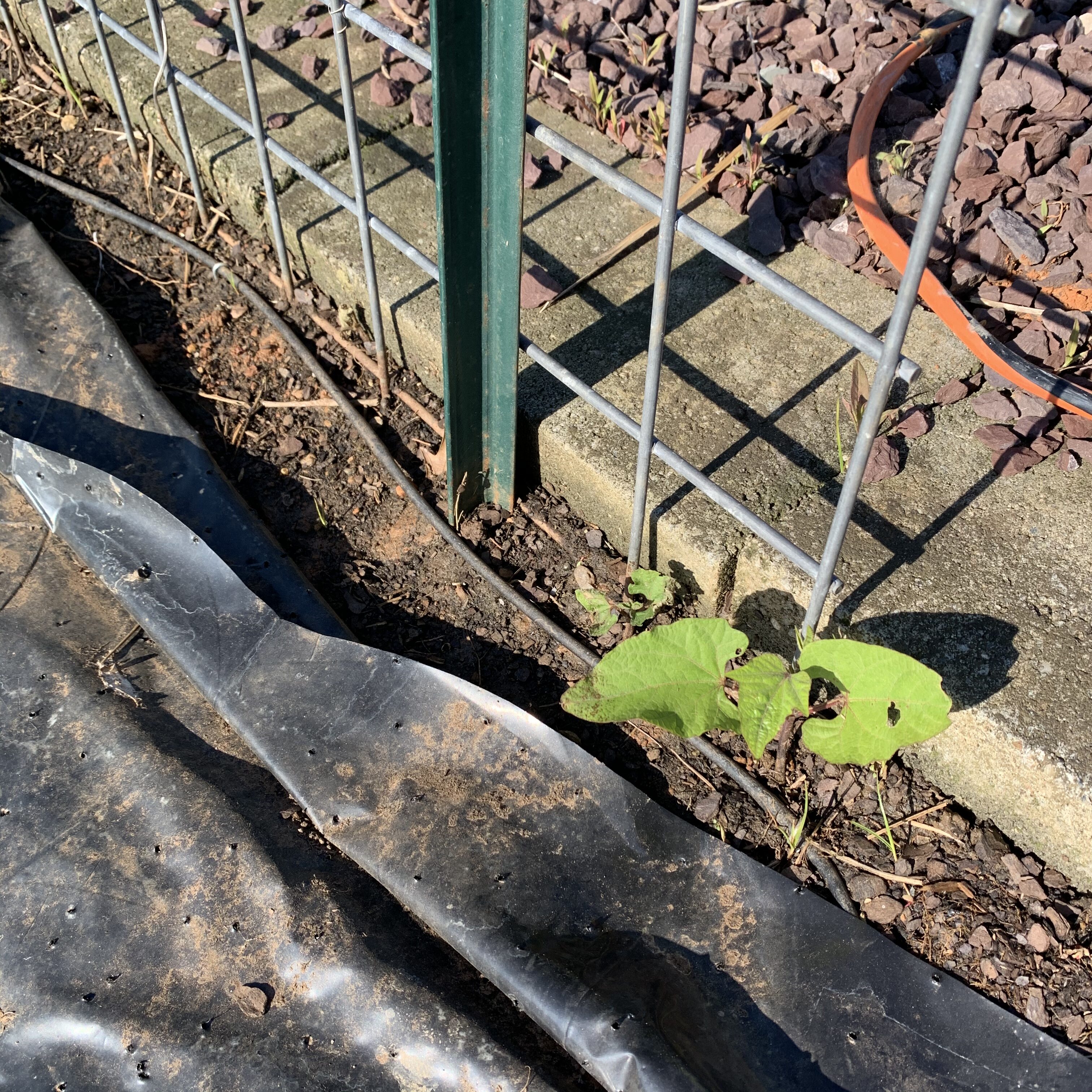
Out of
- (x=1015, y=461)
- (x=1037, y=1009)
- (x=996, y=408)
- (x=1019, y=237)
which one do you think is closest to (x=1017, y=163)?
(x=1019, y=237)

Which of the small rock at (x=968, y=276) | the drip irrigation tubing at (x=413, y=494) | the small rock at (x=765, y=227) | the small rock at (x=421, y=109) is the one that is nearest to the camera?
the drip irrigation tubing at (x=413, y=494)

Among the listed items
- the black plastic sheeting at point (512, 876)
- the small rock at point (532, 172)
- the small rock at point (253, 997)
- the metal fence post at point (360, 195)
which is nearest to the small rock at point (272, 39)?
the metal fence post at point (360, 195)

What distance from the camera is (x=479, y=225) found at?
186 centimetres

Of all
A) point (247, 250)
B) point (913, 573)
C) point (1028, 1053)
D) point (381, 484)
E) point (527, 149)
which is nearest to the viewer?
point (1028, 1053)

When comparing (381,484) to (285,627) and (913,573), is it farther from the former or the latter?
(913,573)

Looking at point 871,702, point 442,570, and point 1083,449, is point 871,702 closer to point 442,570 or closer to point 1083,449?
point 1083,449

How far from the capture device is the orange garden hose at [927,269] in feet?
6.78

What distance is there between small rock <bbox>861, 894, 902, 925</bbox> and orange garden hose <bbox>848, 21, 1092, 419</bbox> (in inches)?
41.3

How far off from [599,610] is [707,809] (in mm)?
482

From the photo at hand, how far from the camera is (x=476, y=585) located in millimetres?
2311

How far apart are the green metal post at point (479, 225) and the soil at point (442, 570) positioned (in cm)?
21

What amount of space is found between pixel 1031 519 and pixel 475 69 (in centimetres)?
133

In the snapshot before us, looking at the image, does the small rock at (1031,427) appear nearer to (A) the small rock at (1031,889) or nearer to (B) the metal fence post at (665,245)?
(B) the metal fence post at (665,245)

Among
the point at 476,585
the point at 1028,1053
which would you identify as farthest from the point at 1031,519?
the point at 476,585
